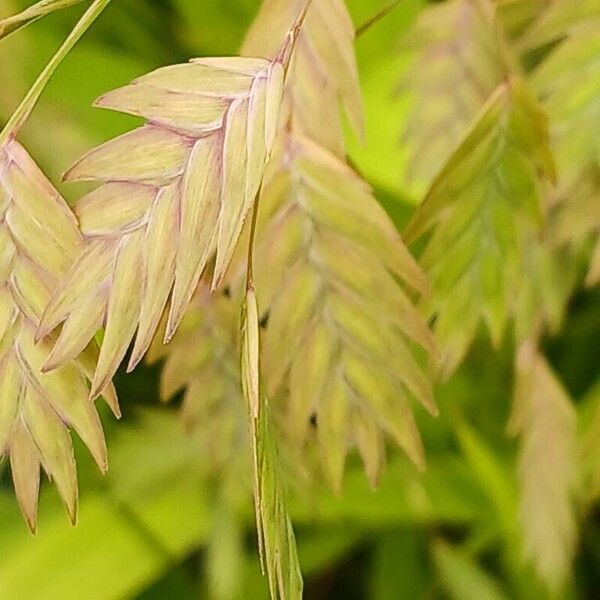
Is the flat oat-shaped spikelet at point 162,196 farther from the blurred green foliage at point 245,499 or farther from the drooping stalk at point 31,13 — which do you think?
the blurred green foliage at point 245,499

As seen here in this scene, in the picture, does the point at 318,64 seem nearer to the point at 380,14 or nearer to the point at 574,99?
the point at 380,14

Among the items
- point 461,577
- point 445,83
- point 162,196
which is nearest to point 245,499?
point 461,577

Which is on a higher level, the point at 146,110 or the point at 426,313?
the point at 146,110

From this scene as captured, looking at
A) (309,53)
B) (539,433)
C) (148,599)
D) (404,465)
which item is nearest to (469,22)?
(309,53)

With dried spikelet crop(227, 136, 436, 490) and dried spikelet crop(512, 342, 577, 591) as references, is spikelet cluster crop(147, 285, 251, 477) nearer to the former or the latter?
dried spikelet crop(227, 136, 436, 490)

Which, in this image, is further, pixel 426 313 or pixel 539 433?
pixel 539 433

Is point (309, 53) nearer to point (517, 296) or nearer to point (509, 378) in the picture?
point (517, 296)
